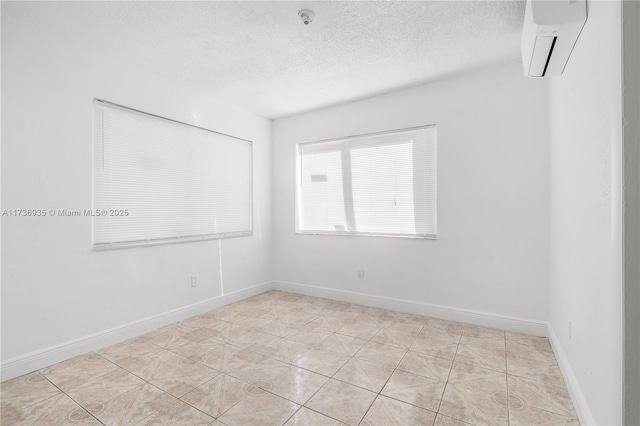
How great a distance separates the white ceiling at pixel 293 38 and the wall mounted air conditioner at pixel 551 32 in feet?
1.51

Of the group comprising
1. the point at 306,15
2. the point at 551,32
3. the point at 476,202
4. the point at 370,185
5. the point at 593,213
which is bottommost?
the point at 593,213

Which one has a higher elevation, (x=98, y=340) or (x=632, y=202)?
(x=632, y=202)

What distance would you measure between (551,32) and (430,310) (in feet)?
9.11

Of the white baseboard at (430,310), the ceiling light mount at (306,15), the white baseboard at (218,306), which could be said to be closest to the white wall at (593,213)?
the white baseboard at (430,310)

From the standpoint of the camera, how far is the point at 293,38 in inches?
102

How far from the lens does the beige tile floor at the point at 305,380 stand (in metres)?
1.84

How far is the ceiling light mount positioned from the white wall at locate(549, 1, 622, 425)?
1660 millimetres

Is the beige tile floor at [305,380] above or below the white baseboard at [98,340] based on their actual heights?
below

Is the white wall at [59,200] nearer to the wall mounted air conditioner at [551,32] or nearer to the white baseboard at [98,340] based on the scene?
the white baseboard at [98,340]

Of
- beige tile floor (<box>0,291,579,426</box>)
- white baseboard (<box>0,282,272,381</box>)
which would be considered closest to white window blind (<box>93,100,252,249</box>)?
white baseboard (<box>0,282,272,381</box>)

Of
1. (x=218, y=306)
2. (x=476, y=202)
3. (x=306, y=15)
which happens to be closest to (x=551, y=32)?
(x=306, y=15)

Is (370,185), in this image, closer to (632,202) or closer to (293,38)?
(293,38)

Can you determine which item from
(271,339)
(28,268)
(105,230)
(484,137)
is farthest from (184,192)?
(484,137)

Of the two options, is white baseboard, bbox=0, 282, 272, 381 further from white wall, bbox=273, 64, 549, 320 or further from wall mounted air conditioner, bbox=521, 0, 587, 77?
wall mounted air conditioner, bbox=521, 0, 587, 77
